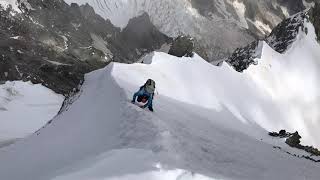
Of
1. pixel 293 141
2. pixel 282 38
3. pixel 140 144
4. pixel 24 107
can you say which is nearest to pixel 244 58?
pixel 282 38

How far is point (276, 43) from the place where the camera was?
11856 cm

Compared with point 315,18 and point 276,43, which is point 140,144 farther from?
point 315,18

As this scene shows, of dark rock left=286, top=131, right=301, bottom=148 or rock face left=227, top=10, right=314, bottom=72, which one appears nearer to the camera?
dark rock left=286, top=131, right=301, bottom=148

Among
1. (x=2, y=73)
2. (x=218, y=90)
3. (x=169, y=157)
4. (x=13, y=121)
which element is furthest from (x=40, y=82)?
(x=169, y=157)

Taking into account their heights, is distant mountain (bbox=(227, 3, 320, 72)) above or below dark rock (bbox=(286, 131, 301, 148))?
above

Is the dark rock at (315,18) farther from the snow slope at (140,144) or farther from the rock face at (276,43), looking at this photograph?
the snow slope at (140,144)

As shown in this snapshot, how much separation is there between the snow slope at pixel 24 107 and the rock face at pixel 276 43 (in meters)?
59.6

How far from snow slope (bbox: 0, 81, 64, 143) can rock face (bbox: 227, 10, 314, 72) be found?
59.6 meters

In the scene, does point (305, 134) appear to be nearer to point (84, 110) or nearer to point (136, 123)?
point (84, 110)

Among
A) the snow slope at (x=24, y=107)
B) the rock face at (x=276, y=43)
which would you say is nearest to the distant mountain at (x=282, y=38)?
the rock face at (x=276, y=43)

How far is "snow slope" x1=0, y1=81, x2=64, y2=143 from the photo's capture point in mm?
146137

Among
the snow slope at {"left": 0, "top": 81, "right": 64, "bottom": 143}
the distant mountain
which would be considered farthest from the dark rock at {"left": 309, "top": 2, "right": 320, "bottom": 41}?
the snow slope at {"left": 0, "top": 81, "right": 64, "bottom": 143}

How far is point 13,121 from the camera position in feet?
494

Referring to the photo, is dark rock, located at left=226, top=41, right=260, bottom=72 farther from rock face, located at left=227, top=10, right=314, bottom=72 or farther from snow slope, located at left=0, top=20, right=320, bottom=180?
snow slope, located at left=0, top=20, right=320, bottom=180
